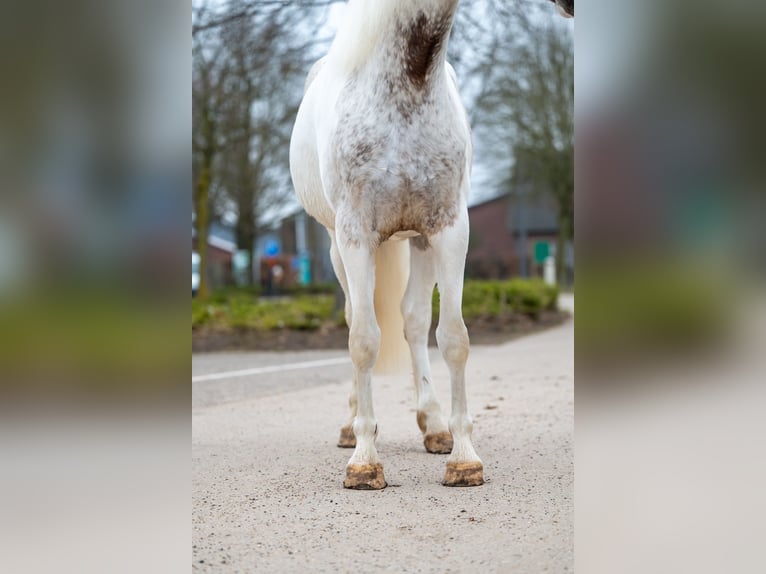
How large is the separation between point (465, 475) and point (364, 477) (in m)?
0.51

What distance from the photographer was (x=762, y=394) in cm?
139

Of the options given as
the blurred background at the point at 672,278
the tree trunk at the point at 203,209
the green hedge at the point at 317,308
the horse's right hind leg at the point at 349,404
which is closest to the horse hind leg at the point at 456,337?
the horse's right hind leg at the point at 349,404

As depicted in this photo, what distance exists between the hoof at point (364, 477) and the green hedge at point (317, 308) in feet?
26.5

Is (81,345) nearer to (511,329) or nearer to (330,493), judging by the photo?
(330,493)

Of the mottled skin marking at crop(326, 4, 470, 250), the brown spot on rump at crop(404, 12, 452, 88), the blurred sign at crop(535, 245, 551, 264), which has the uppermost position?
the blurred sign at crop(535, 245, 551, 264)

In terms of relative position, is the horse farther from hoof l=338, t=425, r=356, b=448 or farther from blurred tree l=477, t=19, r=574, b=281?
blurred tree l=477, t=19, r=574, b=281

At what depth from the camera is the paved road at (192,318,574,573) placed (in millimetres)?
3123

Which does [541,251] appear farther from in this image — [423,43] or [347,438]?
[423,43]

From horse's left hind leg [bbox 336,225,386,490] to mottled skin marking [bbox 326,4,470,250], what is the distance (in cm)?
10

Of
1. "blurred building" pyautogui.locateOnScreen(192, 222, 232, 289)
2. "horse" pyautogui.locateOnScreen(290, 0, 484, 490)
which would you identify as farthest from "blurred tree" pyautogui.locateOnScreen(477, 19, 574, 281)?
"horse" pyautogui.locateOnScreen(290, 0, 484, 490)

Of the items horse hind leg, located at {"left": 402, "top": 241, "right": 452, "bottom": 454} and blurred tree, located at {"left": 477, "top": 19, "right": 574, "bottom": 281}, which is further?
blurred tree, located at {"left": 477, "top": 19, "right": 574, "bottom": 281}

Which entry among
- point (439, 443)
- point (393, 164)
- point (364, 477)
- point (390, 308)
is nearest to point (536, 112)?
point (390, 308)

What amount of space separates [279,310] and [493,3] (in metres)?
6.12

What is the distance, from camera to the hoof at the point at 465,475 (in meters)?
4.24
